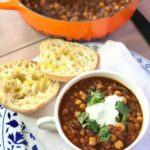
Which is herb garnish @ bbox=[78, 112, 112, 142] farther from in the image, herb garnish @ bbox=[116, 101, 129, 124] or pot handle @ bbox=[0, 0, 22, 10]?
pot handle @ bbox=[0, 0, 22, 10]

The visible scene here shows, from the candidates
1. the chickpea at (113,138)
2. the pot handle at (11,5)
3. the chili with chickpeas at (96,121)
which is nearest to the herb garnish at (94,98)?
the chili with chickpeas at (96,121)

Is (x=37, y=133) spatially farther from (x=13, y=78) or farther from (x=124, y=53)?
(x=124, y=53)

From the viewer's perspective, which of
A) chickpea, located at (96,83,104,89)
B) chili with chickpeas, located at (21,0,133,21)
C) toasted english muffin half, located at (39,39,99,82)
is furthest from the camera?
chili with chickpeas, located at (21,0,133,21)

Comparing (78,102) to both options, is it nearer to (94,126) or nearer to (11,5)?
(94,126)

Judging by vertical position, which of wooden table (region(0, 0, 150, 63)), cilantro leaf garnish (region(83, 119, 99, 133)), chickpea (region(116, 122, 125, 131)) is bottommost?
wooden table (region(0, 0, 150, 63))

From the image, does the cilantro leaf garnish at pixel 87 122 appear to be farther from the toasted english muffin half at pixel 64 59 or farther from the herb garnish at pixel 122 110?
the toasted english muffin half at pixel 64 59

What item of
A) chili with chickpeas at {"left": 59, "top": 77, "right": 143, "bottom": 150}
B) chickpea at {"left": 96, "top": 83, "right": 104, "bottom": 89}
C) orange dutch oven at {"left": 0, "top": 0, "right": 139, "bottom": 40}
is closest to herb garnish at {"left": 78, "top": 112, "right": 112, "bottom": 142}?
chili with chickpeas at {"left": 59, "top": 77, "right": 143, "bottom": 150}

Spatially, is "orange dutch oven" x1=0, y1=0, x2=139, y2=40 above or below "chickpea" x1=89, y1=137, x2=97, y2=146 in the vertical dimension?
above

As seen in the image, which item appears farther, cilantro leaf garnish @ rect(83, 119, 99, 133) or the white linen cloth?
the white linen cloth
